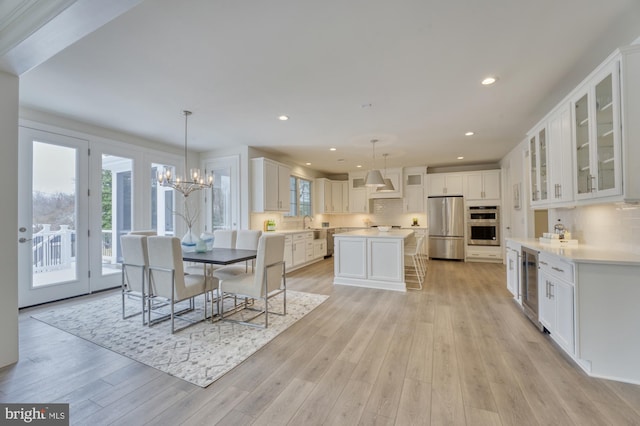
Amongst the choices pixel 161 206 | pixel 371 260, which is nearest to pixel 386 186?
pixel 371 260

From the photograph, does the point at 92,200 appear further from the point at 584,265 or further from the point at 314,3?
the point at 584,265

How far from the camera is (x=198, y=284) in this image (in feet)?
9.78

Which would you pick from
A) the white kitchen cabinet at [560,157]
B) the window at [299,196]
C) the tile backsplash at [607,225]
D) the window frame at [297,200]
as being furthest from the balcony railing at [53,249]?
the tile backsplash at [607,225]

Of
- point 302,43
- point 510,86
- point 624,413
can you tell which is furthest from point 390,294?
point 302,43

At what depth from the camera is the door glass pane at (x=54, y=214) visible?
11.9 feet

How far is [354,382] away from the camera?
1952mm

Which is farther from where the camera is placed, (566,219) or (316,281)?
(316,281)

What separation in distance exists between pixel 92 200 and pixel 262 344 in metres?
3.80

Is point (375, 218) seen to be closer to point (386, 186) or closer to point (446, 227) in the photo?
point (446, 227)

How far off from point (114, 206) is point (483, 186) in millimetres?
8114

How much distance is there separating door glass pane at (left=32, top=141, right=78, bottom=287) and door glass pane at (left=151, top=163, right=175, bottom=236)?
1.21 m

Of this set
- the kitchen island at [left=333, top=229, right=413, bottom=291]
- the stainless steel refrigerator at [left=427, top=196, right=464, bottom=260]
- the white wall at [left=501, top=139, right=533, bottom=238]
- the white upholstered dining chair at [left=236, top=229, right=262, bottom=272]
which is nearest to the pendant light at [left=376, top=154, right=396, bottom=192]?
the kitchen island at [left=333, top=229, right=413, bottom=291]

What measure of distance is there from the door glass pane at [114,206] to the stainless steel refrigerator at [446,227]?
6.98m

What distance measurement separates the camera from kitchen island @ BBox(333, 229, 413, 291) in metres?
4.32
